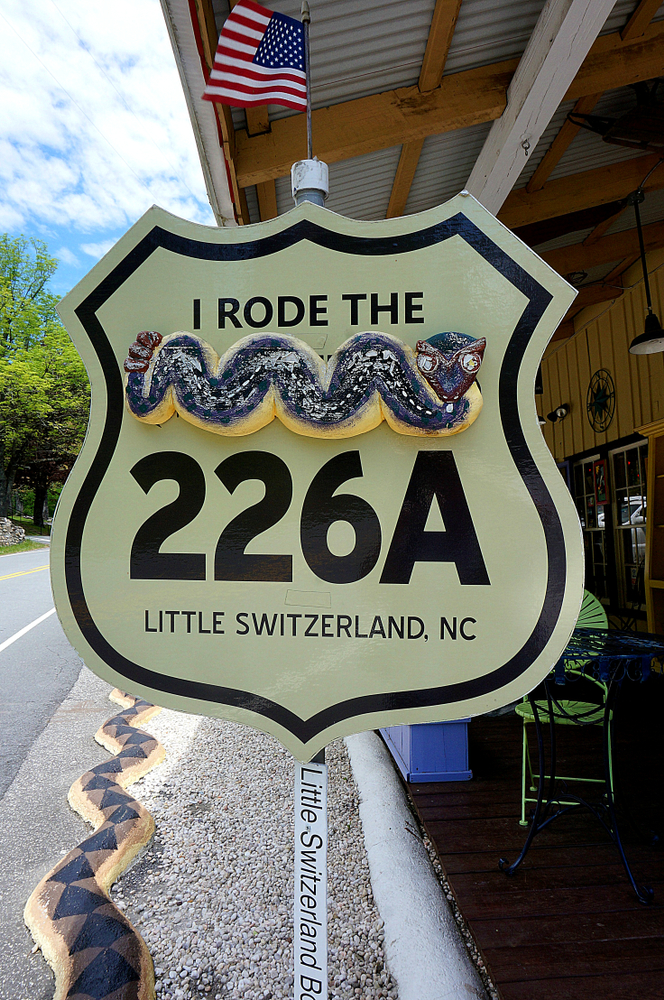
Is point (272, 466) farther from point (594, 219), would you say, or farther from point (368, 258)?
point (594, 219)

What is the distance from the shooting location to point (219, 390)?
2.87 feet

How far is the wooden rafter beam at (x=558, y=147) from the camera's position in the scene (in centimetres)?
281

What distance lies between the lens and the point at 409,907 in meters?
1.88

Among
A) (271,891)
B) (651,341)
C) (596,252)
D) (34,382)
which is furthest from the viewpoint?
(34,382)

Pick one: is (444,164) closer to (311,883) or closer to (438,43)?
(438,43)

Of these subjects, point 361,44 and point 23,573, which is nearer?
point 361,44

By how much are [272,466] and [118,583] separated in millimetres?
310

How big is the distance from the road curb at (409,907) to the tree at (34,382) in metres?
23.7

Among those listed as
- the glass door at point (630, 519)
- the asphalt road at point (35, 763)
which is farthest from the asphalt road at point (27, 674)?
the glass door at point (630, 519)

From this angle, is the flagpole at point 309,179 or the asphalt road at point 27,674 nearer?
the flagpole at point 309,179

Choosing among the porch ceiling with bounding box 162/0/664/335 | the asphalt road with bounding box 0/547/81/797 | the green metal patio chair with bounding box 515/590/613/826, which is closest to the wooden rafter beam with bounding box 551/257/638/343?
the porch ceiling with bounding box 162/0/664/335

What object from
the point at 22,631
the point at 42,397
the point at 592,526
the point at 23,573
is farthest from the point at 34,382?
the point at 592,526

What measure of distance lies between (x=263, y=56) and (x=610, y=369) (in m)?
5.41

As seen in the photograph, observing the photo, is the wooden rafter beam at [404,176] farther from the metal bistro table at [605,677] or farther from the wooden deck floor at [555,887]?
the wooden deck floor at [555,887]
